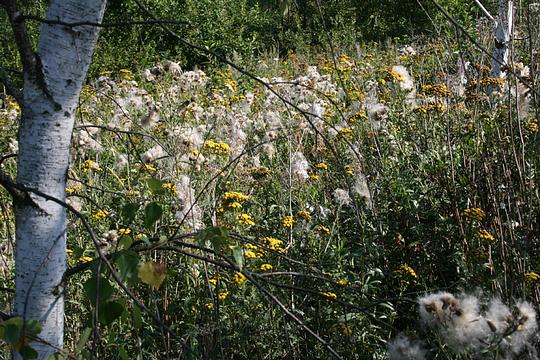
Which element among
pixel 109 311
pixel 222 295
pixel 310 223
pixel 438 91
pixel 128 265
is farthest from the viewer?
pixel 438 91

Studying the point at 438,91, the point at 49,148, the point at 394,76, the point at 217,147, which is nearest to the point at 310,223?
the point at 217,147

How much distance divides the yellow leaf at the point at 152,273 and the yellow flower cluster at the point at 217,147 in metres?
2.52

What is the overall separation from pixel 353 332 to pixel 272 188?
165 centimetres

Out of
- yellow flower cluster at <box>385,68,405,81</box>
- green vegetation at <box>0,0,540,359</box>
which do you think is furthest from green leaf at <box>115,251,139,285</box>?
yellow flower cluster at <box>385,68,405,81</box>

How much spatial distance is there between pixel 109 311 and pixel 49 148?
329 millimetres

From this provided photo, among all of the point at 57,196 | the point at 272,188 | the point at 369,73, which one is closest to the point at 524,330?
the point at 57,196

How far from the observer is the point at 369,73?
6926mm

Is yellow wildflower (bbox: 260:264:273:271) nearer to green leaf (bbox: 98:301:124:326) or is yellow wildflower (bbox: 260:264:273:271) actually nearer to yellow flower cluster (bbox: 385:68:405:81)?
green leaf (bbox: 98:301:124:326)

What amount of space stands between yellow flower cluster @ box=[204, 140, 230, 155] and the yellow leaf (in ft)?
8.27

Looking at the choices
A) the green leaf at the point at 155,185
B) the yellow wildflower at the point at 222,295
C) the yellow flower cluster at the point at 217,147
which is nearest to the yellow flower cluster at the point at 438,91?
the yellow flower cluster at the point at 217,147

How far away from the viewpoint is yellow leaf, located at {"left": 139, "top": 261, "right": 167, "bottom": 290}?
3.91ft

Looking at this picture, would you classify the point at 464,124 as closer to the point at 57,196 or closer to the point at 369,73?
the point at 369,73

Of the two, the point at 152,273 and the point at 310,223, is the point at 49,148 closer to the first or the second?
the point at 152,273

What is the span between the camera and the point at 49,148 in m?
1.29
